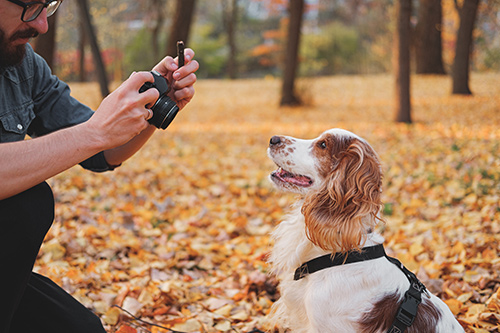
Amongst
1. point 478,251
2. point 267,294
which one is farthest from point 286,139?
point 478,251

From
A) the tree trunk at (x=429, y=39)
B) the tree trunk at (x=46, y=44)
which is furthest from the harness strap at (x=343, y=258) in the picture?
the tree trunk at (x=429, y=39)

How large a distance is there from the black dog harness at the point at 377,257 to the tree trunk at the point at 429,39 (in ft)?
62.2

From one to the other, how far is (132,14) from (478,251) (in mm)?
31022

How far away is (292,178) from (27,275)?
1.48 m

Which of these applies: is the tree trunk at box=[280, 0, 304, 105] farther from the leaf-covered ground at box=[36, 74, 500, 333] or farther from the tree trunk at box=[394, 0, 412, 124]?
the leaf-covered ground at box=[36, 74, 500, 333]

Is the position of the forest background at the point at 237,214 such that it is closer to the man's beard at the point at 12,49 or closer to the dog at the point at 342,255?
the dog at the point at 342,255

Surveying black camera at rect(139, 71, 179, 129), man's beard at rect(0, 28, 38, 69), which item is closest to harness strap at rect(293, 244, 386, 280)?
black camera at rect(139, 71, 179, 129)

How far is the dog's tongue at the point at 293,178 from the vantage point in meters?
2.64

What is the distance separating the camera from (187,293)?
11.7 feet

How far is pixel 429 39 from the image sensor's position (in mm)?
19250

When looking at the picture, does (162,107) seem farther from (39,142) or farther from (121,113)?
(39,142)

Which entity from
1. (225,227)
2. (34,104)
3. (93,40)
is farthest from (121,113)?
(93,40)

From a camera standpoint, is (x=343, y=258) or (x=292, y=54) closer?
(x=343, y=258)

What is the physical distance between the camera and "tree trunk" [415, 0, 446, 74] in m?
19.1
